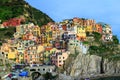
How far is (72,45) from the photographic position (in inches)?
3878

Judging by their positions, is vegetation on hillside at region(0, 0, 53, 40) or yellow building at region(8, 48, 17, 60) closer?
yellow building at region(8, 48, 17, 60)

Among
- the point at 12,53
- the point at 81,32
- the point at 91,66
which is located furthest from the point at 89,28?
the point at 12,53

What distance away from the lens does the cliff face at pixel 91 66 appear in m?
91.7

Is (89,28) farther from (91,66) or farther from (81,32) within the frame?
(91,66)

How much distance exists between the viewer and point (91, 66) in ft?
304

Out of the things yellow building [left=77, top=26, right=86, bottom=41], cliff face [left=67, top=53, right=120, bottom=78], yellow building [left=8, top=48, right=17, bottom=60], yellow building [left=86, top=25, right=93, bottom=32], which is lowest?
cliff face [left=67, top=53, right=120, bottom=78]

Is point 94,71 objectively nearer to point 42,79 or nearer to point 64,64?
point 64,64

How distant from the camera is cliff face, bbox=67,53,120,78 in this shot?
3610 inches

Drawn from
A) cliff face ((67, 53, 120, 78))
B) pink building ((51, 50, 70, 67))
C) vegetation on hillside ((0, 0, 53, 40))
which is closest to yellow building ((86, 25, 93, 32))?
vegetation on hillside ((0, 0, 53, 40))

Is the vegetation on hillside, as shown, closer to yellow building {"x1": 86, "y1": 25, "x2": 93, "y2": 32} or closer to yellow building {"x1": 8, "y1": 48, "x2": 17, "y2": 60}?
yellow building {"x1": 8, "y1": 48, "x2": 17, "y2": 60}

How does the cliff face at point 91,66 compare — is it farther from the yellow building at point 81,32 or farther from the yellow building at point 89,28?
the yellow building at point 89,28

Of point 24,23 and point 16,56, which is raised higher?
point 24,23

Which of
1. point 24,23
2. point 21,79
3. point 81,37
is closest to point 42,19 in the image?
point 24,23

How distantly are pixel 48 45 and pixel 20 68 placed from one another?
16.1 metres
